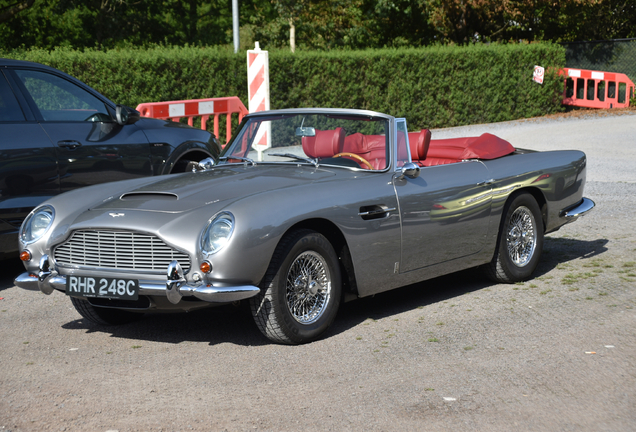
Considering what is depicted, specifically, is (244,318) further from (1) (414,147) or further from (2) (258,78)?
(2) (258,78)

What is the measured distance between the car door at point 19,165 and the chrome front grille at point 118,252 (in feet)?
6.01

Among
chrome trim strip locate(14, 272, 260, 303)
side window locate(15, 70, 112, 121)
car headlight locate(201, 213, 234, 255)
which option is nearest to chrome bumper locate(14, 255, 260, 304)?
chrome trim strip locate(14, 272, 260, 303)

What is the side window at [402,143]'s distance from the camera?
220 inches

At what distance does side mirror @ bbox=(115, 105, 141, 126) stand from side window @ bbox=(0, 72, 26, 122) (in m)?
0.89

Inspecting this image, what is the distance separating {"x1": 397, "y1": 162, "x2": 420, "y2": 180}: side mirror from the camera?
17.8 feet

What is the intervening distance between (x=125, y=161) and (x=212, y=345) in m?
3.05

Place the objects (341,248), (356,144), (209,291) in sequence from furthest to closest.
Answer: (356,144) < (341,248) < (209,291)

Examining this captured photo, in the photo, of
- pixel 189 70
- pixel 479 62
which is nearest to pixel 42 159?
pixel 189 70

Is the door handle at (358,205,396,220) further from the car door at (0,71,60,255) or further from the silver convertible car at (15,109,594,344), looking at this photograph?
the car door at (0,71,60,255)

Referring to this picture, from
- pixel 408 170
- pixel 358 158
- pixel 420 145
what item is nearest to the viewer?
pixel 408 170

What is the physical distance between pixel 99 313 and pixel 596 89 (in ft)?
74.0

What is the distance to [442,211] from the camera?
5582 mm

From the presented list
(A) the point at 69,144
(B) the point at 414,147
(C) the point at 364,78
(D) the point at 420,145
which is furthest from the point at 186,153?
(C) the point at 364,78

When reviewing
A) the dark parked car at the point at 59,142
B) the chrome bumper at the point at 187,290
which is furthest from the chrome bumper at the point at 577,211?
the dark parked car at the point at 59,142
